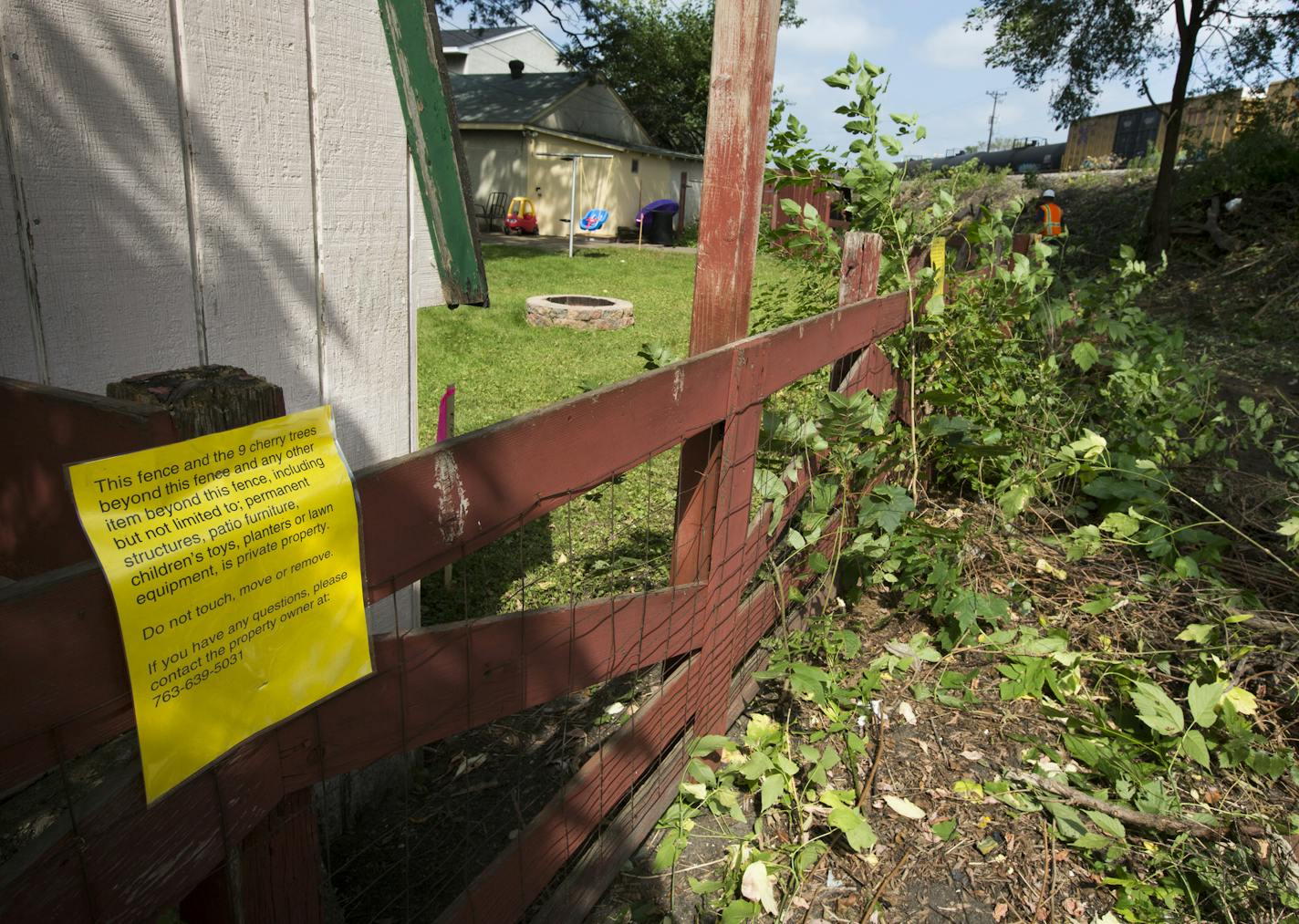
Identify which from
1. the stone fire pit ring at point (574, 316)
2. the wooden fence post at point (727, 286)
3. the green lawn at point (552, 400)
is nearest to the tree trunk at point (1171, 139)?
the green lawn at point (552, 400)

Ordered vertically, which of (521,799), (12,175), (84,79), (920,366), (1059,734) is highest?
(84,79)

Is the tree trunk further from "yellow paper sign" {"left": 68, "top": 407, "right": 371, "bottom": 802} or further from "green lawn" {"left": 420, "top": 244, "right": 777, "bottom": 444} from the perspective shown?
"yellow paper sign" {"left": 68, "top": 407, "right": 371, "bottom": 802}

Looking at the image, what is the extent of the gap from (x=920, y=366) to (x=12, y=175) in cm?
320

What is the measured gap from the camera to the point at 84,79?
139 cm

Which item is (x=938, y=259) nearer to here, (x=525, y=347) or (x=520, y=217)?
(x=525, y=347)

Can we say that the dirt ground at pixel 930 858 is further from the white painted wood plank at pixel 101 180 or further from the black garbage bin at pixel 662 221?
the black garbage bin at pixel 662 221

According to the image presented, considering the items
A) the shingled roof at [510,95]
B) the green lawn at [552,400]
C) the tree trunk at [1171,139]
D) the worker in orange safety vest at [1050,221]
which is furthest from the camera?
the shingled roof at [510,95]

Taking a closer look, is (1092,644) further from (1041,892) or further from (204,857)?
(204,857)

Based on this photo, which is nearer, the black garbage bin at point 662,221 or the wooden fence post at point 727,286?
the wooden fence post at point 727,286

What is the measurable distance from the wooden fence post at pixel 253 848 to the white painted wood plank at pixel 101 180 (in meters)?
0.61

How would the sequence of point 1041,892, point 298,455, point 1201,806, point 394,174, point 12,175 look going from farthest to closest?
point 1201,806
point 1041,892
point 394,174
point 12,175
point 298,455

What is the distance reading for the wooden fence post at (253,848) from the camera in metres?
0.88

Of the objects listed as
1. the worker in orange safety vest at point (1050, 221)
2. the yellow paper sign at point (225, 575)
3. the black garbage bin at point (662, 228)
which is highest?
the black garbage bin at point (662, 228)

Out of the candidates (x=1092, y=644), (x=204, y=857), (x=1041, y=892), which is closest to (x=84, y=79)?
(x=204, y=857)
